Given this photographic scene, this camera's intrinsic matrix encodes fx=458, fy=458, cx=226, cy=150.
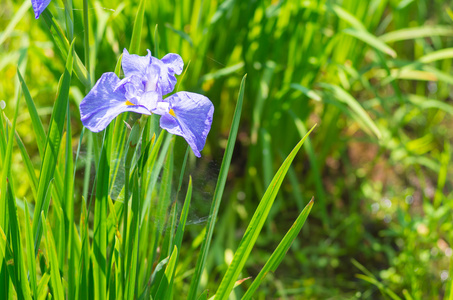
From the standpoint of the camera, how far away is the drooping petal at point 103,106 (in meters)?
0.72

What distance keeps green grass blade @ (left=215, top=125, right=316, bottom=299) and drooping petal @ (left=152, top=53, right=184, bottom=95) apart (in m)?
0.26

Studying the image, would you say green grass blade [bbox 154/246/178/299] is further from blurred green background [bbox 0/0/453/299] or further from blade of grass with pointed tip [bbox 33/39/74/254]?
blurred green background [bbox 0/0/453/299]

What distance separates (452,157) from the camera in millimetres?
2320

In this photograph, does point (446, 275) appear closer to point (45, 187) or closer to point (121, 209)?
point (121, 209)

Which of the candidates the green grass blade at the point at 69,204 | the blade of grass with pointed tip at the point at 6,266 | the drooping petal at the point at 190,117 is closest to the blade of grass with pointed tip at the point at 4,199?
the blade of grass with pointed tip at the point at 6,266

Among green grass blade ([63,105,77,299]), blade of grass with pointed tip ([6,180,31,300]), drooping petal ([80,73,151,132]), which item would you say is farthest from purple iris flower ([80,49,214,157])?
blade of grass with pointed tip ([6,180,31,300])

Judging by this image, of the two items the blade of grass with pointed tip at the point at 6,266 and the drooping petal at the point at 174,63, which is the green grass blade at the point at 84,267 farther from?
the drooping petal at the point at 174,63

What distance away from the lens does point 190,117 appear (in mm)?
780

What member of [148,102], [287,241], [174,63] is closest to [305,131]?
[287,241]

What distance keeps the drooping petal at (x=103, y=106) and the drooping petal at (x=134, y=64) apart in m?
0.04

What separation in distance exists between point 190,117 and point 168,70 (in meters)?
0.12

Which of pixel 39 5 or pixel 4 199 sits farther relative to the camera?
pixel 4 199

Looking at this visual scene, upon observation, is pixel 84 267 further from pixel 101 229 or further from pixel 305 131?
pixel 305 131

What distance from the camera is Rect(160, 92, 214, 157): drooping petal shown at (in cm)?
76
